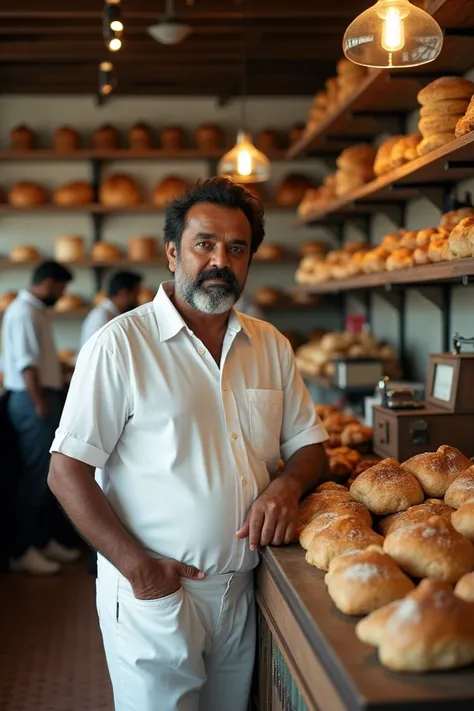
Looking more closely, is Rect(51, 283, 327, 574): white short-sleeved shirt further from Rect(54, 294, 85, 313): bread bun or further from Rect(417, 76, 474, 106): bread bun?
Rect(54, 294, 85, 313): bread bun

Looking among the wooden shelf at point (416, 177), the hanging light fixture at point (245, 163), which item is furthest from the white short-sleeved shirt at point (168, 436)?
the hanging light fixture at point (245, 163)

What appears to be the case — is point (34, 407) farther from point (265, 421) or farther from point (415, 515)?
point (415, 515)

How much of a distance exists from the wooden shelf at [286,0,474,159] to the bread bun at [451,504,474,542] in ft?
5.50

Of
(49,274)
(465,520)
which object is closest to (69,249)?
(49,274)

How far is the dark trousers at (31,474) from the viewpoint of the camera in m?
5.08

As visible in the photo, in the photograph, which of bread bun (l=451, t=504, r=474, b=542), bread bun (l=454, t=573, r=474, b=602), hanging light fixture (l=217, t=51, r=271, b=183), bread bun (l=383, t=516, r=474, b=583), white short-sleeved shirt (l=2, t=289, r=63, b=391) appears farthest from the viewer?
hanging light fixture (l=217, t=51, r=271, b=183)

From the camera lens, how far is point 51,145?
285 inches

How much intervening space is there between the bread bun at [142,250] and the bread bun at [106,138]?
0.74 metres

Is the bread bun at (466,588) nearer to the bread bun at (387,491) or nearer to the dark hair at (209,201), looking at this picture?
the bread bun at (387,491)

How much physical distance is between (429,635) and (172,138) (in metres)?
6.14

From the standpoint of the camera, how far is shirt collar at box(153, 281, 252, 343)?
2.17m

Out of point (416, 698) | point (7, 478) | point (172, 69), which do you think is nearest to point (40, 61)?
point (172, 69)

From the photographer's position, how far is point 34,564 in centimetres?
500

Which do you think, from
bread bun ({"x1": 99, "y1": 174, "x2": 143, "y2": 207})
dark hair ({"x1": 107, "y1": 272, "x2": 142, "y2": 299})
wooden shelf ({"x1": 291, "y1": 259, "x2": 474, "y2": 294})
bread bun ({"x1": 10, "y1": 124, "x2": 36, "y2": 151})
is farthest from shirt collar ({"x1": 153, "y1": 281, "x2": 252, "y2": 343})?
bread bun ({"x1": 10, "y1": 124, "x2": 36, "y2": 151})
